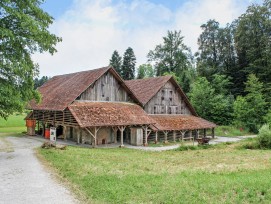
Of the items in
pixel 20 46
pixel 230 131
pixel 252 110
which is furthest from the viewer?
pixel 230 131

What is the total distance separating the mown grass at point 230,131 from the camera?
151 feet

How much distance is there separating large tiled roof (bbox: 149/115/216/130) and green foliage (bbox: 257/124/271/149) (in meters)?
10.8

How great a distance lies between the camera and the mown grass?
4612 centimetres

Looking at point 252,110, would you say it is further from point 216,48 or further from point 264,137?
point 216,48

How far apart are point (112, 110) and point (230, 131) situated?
2405 centimetres

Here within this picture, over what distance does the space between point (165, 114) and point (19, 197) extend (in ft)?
100

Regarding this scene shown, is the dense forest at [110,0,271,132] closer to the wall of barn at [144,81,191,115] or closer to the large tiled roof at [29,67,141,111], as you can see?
the wall of barn at [144,81,191,115]

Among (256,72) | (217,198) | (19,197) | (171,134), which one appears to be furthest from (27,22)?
(256,72)

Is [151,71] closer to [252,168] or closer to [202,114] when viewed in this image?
[202,114]

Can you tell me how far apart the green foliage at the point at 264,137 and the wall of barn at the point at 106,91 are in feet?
52.3

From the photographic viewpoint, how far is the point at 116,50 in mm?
70750

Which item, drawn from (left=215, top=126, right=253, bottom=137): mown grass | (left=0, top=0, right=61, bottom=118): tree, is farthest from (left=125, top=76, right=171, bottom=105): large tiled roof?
(left=0, top=0, right=61, bottom=118): tree

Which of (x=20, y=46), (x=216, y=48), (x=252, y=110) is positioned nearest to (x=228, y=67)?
(x=216, y=48)

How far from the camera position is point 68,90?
34219mm
